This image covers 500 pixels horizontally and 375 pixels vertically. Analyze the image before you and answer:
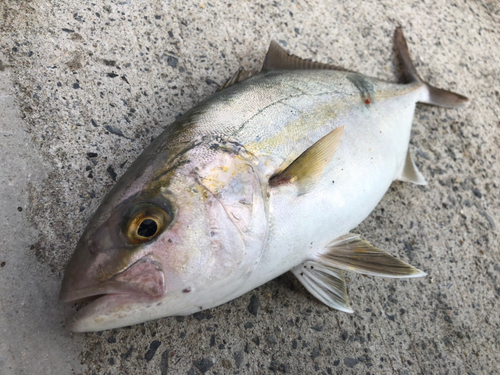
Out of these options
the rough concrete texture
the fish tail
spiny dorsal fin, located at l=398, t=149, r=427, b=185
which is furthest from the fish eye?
the fish tail

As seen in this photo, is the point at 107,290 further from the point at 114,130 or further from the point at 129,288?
the point at 114,130

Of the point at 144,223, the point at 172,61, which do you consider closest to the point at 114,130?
the point at 172,61

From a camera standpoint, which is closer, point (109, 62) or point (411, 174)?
point (109, 62)

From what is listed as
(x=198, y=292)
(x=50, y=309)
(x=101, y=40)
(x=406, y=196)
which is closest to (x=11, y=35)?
(x=101, y=40)

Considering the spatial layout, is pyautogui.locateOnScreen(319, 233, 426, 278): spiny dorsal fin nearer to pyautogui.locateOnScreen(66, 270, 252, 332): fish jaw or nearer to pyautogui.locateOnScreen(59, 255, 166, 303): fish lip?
pyautogui.locateOnScreen(66, 270, 252, 332): fish jaw

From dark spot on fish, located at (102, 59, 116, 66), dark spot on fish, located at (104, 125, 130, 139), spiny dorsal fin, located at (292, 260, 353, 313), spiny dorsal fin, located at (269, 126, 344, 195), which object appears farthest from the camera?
dark spot on fish, located at (102, 59, 116, 66)

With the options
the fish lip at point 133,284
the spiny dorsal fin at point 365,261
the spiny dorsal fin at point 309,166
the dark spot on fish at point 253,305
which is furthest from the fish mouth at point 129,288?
the spiny dorsal fin at point 365,261

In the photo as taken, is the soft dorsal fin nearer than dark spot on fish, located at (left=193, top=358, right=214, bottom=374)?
No

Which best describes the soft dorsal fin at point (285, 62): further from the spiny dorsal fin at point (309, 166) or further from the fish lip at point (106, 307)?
the fish lip at point (106, 307)
